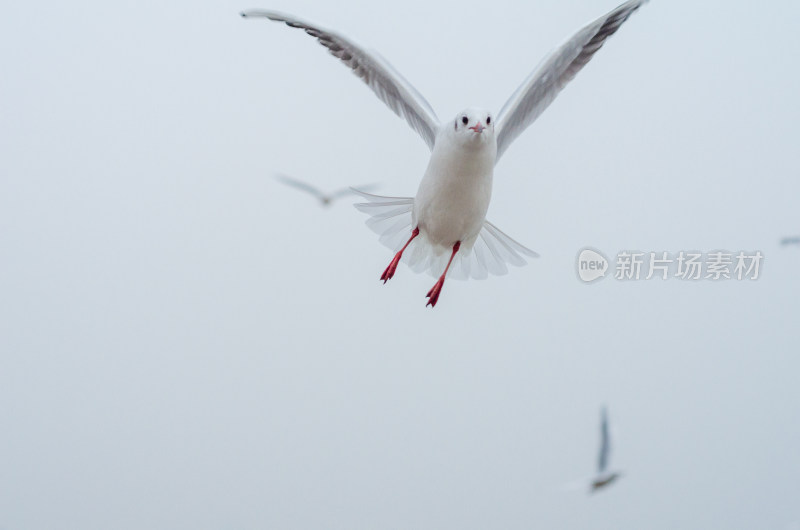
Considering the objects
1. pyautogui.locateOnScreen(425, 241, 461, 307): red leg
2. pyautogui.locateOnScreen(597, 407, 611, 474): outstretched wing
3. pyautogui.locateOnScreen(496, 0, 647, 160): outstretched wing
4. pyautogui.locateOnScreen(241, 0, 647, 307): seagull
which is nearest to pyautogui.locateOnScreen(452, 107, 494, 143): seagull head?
pyautogui.locateOnScreen(241, 0, 647, 307): seagull

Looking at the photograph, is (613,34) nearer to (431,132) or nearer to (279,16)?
(431,132)

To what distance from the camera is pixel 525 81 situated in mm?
2303

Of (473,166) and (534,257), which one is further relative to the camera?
(534,257)

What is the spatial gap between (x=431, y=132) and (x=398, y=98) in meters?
0.12

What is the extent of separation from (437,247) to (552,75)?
495mm

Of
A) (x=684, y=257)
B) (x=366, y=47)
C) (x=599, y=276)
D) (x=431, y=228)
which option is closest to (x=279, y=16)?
(x=366, y=47)

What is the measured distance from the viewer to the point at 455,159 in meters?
2.25

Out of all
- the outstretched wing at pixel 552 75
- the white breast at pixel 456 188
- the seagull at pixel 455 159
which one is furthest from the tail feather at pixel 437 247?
the outstretched wing at pixel 552 75

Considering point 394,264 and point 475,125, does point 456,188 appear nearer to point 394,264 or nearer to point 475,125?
point 475,125

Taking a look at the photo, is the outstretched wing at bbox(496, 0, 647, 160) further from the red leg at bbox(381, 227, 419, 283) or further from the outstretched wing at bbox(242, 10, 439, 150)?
the red leg at bbox(381, 227, 419, 283)

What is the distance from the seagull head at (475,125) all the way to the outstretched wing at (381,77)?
0.21 meters

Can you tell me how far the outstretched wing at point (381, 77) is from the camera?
7.92 feet

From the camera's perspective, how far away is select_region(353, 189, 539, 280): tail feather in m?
2.56

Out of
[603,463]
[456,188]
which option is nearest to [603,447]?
[603,463]
